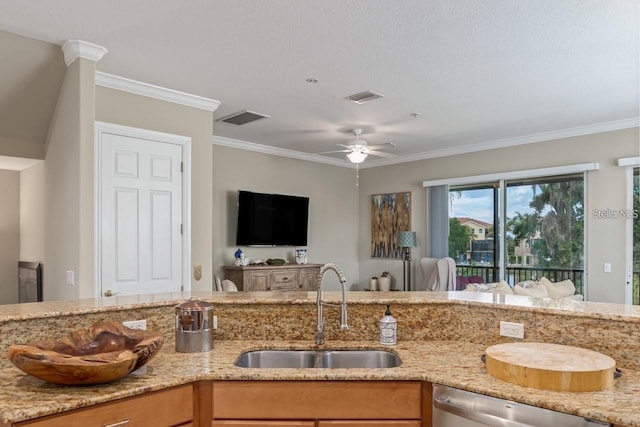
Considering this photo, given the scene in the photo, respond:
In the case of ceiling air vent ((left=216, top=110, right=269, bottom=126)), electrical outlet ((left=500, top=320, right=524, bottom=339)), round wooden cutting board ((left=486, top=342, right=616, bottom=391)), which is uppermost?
ceiling air vent ((left=216, top=110, right=269, bottom=126))

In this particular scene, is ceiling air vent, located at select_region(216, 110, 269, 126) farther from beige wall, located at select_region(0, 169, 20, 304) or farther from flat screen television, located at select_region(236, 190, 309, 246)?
beige wall, located at select_region(0, 169, 20, 304)

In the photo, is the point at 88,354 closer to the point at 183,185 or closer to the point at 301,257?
the point at 183,185

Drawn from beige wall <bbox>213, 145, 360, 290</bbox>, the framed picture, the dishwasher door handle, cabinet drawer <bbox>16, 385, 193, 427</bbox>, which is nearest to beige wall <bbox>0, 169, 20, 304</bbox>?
beige wall <bbox>213, 145, 360, 290</bbox>

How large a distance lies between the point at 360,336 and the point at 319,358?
26 cm

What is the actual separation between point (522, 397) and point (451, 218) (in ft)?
18.9

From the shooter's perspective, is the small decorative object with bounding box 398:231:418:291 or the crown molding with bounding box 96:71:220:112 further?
the small decorative object with bounding box 398:231:418:291

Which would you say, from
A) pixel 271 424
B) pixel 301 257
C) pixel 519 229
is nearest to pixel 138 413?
pixel 271 424

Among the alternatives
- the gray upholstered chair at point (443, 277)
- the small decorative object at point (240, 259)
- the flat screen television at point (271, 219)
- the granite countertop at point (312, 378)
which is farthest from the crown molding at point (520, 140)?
the granite countertop at point (312, 378)

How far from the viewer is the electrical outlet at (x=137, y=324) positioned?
82.6 inches

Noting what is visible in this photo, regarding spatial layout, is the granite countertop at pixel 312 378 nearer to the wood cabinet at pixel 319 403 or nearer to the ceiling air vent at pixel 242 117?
the wood cabinet at pixel 319 403

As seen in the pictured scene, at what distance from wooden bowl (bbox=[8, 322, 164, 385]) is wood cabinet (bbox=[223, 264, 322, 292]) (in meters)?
4.14

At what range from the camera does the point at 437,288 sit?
672 centimetres

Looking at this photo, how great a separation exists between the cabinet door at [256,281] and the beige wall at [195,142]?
1666 millimetres

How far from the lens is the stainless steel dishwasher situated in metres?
1.46
